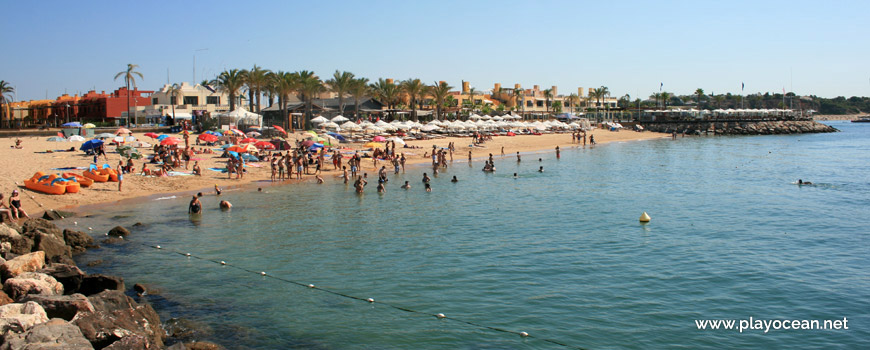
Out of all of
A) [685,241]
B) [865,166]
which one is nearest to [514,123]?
[865,166]

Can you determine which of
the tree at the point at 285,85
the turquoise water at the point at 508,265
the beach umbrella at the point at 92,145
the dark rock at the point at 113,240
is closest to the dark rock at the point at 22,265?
the turquoise water at the point at 508,265

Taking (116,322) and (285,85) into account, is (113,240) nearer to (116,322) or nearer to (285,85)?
(116,322)

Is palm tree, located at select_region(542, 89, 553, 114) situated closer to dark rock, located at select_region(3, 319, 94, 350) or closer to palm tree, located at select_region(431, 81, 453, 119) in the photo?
palm tree, located at select_region(431, 81, 453, 119)

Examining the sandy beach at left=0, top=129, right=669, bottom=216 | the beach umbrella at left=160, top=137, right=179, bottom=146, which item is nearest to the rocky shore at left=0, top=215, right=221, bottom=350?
the sandy beach at left=0, top=129, right=669, bottom=216

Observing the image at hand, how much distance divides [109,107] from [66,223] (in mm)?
51735

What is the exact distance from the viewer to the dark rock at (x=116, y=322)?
8852 mm

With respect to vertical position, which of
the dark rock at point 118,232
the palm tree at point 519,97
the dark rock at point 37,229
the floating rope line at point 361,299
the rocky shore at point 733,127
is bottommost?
the floating rope line at point 361,299

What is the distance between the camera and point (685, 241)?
59.5 ft

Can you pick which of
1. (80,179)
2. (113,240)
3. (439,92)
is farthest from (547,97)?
(113,240)

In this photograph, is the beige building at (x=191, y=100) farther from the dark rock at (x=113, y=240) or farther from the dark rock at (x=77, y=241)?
the dark rock at (x=77, y=241)

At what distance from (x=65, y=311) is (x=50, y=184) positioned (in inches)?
690

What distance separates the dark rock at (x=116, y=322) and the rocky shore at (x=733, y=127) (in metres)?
95.1

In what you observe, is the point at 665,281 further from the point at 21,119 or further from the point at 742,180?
the point at 21,119

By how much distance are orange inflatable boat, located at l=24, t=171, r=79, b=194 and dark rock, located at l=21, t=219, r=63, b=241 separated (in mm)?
8273
